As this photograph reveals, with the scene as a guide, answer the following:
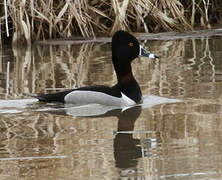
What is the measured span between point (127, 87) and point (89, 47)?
5176 millimetres

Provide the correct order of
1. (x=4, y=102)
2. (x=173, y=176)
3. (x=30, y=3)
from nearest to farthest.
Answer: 1. (x=173, y=176)
2. (x=4, y=102)
3. (x=30, y=3)

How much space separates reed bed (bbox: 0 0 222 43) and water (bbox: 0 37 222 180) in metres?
1.12

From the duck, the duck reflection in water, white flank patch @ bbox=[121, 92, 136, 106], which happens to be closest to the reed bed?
the duck

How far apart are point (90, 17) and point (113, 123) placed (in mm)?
6883

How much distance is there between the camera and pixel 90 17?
14867 millimetres

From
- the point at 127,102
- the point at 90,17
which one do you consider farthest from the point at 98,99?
the point at 90,17

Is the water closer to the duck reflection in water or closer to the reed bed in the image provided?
the duck reflection in water

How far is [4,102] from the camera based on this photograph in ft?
30.8

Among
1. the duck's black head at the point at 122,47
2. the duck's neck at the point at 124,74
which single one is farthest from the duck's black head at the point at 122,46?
the duck's neck at the point at 124,74

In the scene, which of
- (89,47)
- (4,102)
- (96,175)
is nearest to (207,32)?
(89,47)

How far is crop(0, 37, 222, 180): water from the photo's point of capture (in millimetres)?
6074

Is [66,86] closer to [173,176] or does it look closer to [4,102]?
[4,102]

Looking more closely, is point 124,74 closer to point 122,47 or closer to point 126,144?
point 122,47

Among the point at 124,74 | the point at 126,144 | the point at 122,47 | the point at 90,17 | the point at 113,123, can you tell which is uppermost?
the point at 90,17
